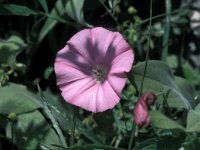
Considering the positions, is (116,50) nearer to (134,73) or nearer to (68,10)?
(134,73)

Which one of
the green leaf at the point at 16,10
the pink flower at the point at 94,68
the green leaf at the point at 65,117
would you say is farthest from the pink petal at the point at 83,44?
the green leaf at the point at 16,10

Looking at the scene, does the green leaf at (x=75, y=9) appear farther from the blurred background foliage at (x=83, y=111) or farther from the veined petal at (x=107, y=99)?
the veined petal at (x=107, y=99)

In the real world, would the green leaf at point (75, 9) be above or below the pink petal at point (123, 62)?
above

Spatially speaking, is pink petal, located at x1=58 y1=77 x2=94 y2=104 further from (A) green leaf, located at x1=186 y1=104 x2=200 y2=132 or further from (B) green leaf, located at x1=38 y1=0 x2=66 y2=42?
(B) green leaf, located at x1=38 y1=0 x2=66 y2=42

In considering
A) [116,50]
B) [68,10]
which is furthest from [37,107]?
[116,50]

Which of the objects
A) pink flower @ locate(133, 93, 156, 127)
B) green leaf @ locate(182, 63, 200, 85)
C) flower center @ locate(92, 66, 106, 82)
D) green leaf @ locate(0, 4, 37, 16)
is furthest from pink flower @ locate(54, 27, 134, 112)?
green leaf @ locate(182, 63, 200, 85)

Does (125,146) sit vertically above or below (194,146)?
below
